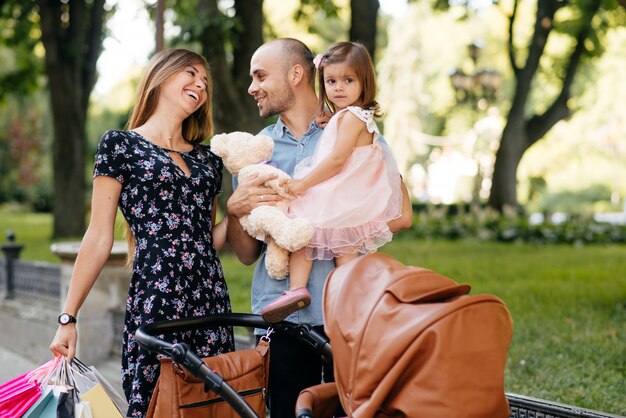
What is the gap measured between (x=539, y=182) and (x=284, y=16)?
23.4 metres

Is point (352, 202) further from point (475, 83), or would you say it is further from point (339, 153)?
point (475, 83)

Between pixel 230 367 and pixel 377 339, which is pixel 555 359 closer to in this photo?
pixel 230 367

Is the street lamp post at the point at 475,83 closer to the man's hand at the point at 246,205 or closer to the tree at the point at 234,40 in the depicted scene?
the tree at the point at 234,40

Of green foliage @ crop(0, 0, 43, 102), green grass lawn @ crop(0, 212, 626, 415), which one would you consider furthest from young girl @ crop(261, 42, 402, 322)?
green foliage @ crop(0, 0, 43, 102)

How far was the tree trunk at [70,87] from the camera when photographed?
16.6 m

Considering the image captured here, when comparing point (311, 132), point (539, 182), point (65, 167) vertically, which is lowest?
point (539, 182)

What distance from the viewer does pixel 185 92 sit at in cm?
316

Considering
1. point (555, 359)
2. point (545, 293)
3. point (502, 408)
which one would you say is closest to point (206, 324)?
point (502, 408)

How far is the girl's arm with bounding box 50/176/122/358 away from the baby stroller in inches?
42.9

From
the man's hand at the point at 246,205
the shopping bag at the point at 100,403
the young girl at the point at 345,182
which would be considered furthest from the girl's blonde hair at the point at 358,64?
the shopping bag at the point at 100,403

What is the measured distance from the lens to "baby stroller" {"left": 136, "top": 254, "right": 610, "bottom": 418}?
1939 mm

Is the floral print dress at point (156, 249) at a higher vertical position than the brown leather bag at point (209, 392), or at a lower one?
higher

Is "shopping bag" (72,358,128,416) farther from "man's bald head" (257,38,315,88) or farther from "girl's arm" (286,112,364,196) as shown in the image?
"man's bald head" (257,38,315,88)

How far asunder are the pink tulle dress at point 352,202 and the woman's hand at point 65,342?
35.7 inches
